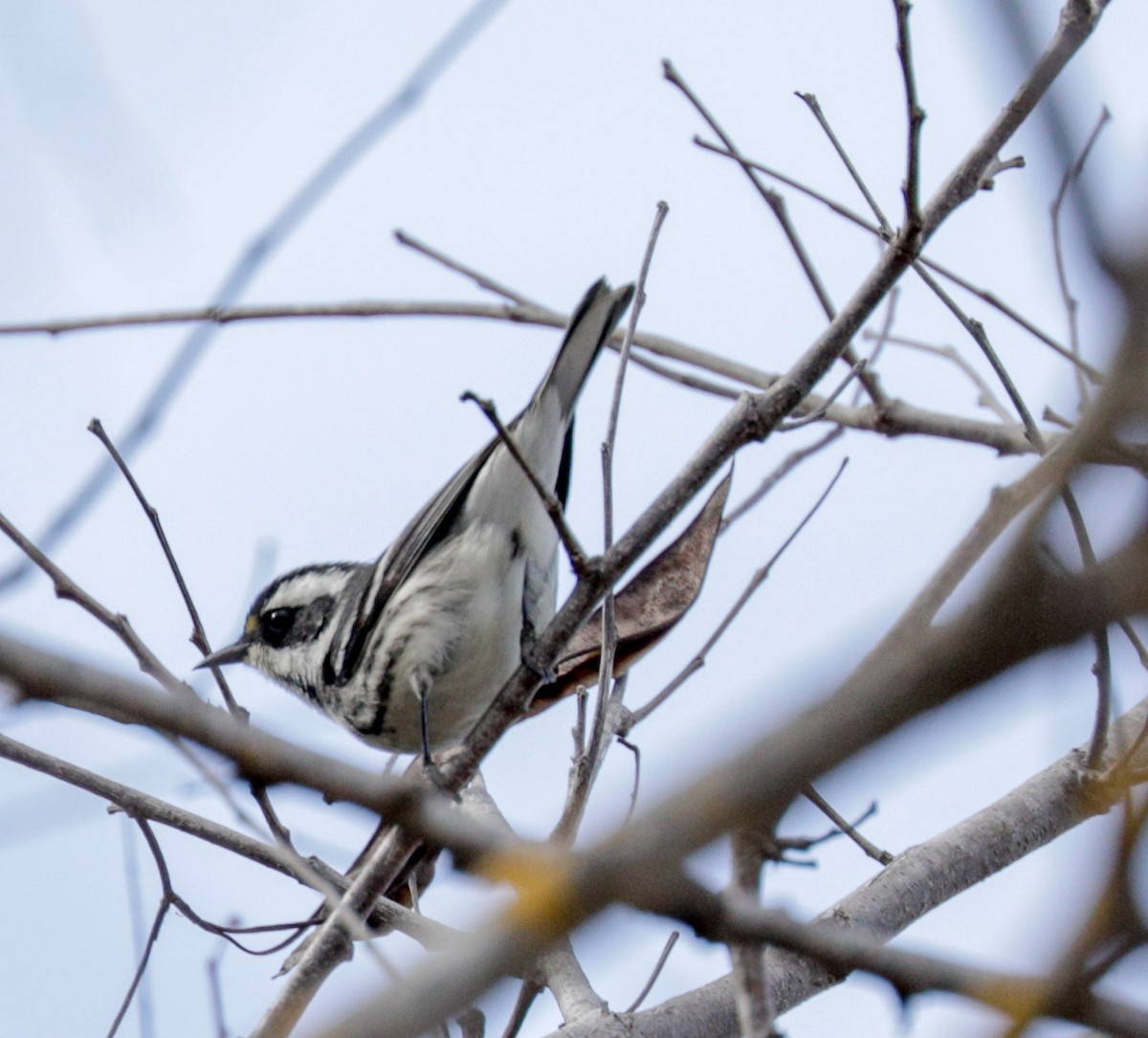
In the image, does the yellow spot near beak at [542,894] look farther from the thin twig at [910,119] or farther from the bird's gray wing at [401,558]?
the bird's gray wing at [401,558]

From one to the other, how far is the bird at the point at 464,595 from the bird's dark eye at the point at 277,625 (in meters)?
0.74

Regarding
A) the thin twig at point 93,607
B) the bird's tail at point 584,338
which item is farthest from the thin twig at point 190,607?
the bird's tail at point 584,338

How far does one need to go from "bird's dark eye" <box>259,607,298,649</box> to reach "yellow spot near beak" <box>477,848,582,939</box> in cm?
510

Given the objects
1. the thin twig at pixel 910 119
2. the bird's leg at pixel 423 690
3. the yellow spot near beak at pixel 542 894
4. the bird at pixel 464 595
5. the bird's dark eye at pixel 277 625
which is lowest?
the yellow spot near beak at pixel 542 894

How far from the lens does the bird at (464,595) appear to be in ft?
16.1

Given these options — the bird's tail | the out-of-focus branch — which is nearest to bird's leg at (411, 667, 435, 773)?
the bird's tail

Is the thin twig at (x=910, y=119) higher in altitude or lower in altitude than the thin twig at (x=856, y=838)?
higher

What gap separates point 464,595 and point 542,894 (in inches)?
158

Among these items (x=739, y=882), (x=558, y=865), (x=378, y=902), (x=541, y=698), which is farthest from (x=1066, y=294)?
(x=558, y=865)

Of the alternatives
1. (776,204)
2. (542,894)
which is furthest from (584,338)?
(542,894)

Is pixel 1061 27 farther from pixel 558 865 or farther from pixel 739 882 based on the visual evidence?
pixel 558 865

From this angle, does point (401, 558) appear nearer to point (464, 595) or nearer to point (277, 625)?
point (464, 595)

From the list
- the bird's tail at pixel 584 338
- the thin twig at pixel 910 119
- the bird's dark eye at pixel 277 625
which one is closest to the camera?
the thin twig at pixel 910 119

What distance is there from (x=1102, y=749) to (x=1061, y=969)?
106 inches
